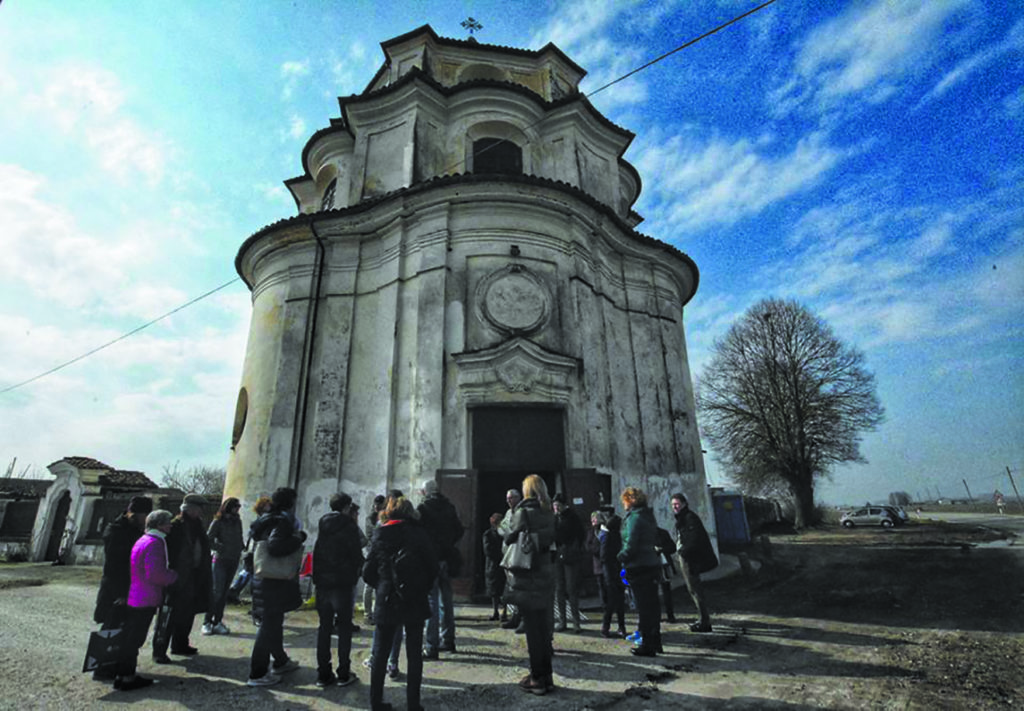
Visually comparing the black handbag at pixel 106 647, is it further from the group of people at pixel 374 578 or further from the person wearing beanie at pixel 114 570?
the person wearing beanie at pixel 114 570

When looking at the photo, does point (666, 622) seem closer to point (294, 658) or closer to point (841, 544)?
point (294, 658)

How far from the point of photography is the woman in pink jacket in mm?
4754

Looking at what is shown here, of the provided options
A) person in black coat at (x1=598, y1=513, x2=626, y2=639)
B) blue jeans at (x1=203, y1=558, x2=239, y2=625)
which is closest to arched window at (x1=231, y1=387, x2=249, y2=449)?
blue jeans at (x1=203, y1=558, x2=239, y2=625)

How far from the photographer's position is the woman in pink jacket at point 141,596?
4.75m

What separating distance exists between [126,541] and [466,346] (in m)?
7.04

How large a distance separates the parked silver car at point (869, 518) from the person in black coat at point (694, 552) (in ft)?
101

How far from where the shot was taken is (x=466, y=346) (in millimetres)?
11219

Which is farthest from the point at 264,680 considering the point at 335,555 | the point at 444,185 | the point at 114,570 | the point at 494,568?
the point at 444,185

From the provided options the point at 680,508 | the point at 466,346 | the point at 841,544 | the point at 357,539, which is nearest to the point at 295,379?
the point at 466,346

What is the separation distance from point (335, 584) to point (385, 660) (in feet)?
3.82

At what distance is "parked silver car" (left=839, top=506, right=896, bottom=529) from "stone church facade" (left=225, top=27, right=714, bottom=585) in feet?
82.8

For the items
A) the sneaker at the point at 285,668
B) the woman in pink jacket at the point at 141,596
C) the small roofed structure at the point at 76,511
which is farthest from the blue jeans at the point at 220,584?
the small roofed structure at the point at 76,511

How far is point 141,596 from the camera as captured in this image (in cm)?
484

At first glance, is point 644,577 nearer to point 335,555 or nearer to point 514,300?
point 335,555
